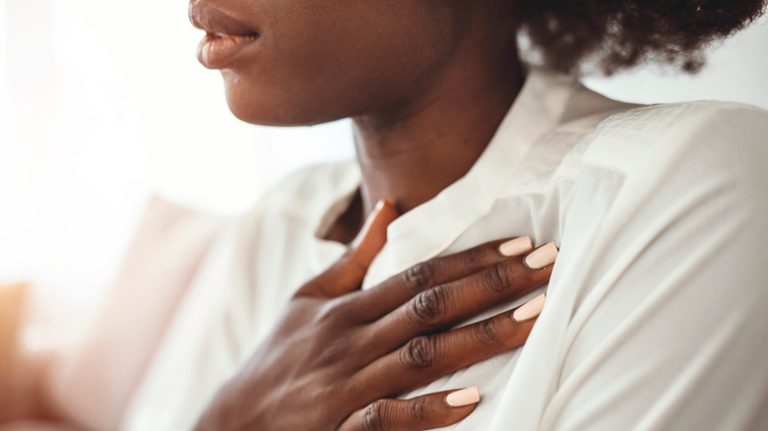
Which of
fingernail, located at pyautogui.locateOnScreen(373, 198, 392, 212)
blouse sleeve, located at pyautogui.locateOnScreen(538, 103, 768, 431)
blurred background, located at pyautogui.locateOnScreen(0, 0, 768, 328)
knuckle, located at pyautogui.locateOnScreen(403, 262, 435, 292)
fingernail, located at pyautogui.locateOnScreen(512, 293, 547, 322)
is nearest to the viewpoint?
blouse sleeve, located at pyautogui.locateOnScreen(538, 103, 768, 431)

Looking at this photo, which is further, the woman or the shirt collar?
the shirt collar

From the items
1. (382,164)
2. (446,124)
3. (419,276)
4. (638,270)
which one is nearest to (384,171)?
(382,164)

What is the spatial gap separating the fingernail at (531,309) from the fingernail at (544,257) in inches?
1.3

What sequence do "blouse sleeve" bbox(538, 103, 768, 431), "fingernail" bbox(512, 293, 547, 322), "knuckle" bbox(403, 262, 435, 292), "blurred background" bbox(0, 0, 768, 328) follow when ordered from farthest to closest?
"blurred background" bbox(0, 0, 768, 328) → "knuckle" bbox(403, 262, 435, 292) → "fingernail" bbox(512, 293, 547, 322) → "blouse sleeve" bbox(538, 103, 768, 431)

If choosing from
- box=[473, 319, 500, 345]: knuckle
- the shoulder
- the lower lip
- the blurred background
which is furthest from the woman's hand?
the blurred background

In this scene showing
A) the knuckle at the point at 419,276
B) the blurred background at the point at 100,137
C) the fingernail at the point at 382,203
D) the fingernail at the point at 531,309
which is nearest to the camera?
the fingernail at the point at 531,309

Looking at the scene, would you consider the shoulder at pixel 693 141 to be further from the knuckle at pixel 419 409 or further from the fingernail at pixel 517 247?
the knuckle at pixel 419 409

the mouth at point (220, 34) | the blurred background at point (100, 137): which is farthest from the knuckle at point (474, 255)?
the blurred background at point (100, 137)

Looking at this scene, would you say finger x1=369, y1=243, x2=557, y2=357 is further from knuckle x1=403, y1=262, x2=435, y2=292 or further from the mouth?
the mouth

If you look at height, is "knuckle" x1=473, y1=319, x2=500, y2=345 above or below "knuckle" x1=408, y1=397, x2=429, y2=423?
above

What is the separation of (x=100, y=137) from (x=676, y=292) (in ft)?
8.16

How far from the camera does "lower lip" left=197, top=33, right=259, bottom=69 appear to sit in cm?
95

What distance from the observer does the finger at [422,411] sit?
0.83 metres

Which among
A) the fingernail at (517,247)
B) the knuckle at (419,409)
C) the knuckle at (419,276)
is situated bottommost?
the knuckle at (419,409)
